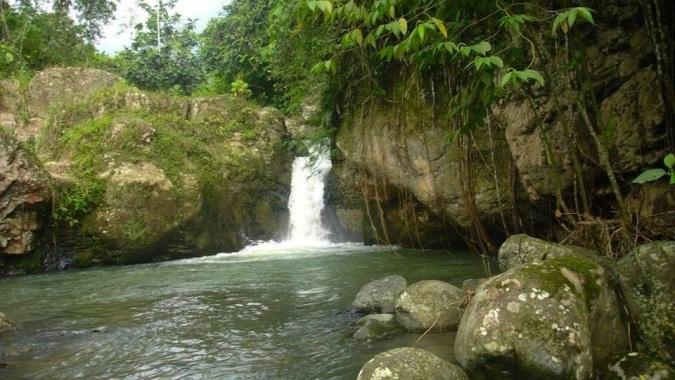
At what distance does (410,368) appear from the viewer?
312 centimetres

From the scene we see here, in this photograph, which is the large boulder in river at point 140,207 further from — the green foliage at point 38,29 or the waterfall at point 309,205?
the waterfall at point 309,205

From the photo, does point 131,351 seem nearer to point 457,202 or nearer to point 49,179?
point 457,202

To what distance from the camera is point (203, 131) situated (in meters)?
13.2

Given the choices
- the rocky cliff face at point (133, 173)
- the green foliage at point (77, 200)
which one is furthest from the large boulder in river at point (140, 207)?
the green foliage at point (77, 200)

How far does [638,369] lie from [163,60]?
1658 cm

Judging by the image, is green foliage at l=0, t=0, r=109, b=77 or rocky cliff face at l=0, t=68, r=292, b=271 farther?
rocky cliff face at l=0, t=68, r=292, b=271

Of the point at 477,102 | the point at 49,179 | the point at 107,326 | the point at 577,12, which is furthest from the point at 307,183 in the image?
the point at 577,12

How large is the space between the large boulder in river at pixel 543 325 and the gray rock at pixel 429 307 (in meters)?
0.89

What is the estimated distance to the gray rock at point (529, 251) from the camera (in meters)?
4.10

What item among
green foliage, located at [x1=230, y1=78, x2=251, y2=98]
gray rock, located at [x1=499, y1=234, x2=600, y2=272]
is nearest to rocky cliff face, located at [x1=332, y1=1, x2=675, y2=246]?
gray rock, located at [x1=499, y1=234, x2=600, y2=272]

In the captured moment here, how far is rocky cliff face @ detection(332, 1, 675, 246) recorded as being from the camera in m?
5.10

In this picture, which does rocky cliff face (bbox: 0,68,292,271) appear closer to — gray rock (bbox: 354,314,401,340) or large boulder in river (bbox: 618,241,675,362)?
gray rock (bbox: 354,314,401,340)

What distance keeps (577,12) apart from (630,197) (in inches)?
130

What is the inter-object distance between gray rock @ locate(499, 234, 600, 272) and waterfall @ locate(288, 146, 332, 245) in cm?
820
